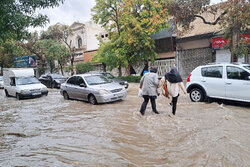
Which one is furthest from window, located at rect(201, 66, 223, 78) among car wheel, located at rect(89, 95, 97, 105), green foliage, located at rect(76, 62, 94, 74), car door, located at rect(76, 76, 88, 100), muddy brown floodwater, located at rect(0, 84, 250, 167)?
green foliage, located at rect(76, 62, 94, 74)

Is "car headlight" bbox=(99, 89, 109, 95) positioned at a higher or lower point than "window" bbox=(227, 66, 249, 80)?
lower

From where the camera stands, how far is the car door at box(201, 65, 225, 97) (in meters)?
7.63

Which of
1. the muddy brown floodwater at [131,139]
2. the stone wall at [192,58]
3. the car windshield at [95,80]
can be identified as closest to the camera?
the muddy brown floodwater at [131,139]

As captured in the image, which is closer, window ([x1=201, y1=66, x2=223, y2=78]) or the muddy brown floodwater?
the muddy brown floodwater

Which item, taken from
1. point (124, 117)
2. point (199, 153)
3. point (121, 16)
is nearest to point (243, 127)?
point (199, 153)

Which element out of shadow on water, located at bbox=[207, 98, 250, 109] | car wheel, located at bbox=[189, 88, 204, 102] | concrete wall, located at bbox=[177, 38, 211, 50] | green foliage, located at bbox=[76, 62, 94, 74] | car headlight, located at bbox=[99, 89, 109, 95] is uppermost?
concrete wall, located at bbox=[177, 38, 211, 50]

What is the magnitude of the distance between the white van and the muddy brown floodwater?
542 cm

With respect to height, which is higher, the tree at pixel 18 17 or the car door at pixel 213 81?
the tree at pixel 18 17

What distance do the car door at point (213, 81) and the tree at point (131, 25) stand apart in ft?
26.2

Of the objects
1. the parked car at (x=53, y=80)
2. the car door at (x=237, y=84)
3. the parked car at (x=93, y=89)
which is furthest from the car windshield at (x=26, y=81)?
the car door at (x=237, y=84)

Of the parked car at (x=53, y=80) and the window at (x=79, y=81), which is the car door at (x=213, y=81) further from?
the parked car at (x=53, y=80)

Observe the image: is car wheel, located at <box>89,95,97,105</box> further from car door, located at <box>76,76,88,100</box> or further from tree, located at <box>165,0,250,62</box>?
tree, located at <box>165,0,250,62</box>

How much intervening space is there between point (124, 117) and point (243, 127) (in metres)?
3.74

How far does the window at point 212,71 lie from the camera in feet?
25.5
